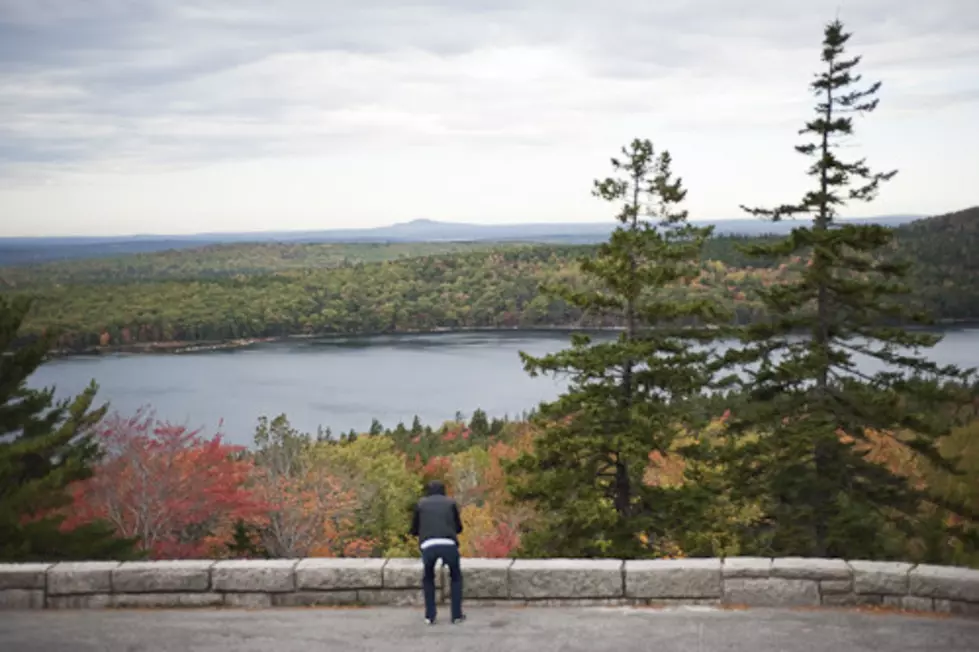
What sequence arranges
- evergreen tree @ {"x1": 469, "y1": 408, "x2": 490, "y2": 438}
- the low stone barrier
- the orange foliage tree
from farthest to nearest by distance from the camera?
evergreen tree @ {"x1": 469, "y1": 408, "x2": 490, "y2": 438} < the orange foliage tree < the low stone barrier

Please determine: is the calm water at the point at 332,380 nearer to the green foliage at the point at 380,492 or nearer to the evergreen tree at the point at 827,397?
the green foliage at the point at 380,492

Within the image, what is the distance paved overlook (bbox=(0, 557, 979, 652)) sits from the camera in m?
8.91

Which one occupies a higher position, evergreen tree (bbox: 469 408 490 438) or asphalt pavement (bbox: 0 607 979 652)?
asphalt pavement (bbox: 0 607 979 652)

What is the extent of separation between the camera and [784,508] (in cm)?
2477

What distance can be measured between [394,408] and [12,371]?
→ 96.2 metres

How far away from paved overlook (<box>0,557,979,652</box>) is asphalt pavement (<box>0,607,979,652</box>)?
0.8 inches

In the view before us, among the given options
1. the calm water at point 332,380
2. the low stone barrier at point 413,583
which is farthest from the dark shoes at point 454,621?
the calm water at point 332,380

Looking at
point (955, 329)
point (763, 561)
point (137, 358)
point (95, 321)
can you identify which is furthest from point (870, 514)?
point (95, 321)

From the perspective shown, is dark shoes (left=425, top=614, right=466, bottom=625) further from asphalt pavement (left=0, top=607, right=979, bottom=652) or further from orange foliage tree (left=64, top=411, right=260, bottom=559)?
orange foliage tree (left=64, top=411, right=260, bottom=559)

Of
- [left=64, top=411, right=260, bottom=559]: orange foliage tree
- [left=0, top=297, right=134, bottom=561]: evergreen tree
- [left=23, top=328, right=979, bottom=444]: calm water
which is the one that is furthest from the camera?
[left=23, top=328, right=979, bottom=444]: calm water

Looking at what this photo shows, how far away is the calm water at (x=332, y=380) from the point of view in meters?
118

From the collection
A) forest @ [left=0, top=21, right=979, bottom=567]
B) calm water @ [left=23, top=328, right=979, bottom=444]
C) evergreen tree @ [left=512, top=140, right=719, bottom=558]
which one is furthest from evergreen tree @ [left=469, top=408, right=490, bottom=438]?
evergreen tree @ [left=512, top=140, right=719, bottom=558]

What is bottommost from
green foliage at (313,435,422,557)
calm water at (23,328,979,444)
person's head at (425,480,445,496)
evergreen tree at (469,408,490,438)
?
calm water at (23,328,979,444)

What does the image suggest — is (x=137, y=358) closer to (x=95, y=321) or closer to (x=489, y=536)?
(x=95, y=321)
